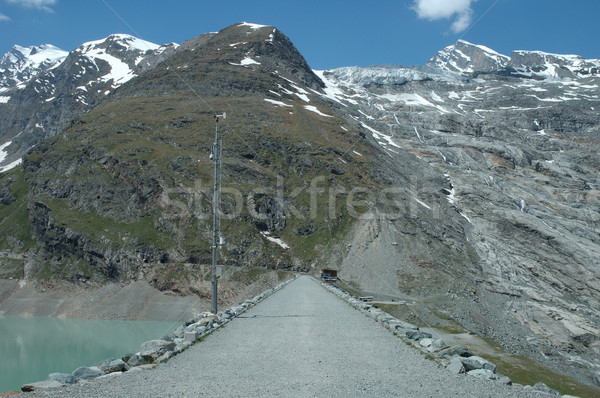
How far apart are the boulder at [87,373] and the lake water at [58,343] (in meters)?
17.3

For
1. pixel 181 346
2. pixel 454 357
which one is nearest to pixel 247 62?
pixel 181 346

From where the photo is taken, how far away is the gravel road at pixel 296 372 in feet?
25.3

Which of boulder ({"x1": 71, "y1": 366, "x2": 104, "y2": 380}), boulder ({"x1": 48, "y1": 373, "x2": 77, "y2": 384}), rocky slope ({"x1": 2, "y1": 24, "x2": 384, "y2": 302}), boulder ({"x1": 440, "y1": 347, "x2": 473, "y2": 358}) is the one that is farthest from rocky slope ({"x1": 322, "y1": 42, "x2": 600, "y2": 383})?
boulder ({"x1": 48, "y1": 373, "x2": 77, "y2": 384})

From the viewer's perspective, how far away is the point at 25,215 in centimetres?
7769

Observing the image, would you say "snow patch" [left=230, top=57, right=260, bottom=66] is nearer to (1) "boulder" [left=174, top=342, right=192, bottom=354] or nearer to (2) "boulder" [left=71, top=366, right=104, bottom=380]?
(1) "boulder" [left=174, top=342, right=192, bottom=354]

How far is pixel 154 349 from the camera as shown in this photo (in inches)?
420

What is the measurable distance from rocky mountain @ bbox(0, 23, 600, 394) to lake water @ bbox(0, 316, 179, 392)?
10.4 meters

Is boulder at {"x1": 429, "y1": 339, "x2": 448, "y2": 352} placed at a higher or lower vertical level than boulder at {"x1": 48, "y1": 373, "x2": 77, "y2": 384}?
lower

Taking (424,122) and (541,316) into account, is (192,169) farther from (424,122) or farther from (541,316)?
(424,122)

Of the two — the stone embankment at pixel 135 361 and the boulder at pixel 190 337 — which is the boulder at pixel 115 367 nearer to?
the stone embankment at pixel 135 361

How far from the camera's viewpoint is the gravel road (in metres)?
7.70

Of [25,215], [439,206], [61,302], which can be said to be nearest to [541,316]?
[439,206]

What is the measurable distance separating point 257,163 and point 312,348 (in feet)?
234

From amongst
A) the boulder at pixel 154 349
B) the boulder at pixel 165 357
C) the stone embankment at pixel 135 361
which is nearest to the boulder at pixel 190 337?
the stone embankment at pixel 135 361
